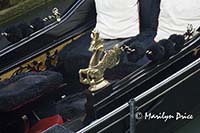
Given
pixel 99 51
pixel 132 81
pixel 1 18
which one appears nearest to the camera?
pixel 99 51

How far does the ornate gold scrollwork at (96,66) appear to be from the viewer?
2.02 m

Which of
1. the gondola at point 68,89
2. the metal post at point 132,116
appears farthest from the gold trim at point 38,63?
the metal post at point 132,116

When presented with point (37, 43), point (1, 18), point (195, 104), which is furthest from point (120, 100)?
point (1, 18)

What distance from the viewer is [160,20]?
290cm

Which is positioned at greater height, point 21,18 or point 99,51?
point 99,51

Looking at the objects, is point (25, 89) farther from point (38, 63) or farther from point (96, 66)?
point (38, 63)

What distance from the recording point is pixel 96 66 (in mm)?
2025

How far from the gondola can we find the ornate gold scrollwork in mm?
38

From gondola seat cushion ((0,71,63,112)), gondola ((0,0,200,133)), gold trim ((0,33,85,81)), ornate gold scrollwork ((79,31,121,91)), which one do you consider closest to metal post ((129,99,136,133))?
gondola ((0,0,200,133))

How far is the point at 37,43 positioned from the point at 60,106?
1.84 ft

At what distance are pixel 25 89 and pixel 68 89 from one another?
0.66 metres

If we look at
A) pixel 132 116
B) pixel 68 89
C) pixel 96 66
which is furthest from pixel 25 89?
pixel 68 89

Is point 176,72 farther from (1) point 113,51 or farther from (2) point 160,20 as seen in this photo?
(2) point 160,20

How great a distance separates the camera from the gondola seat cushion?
2010 millimetres
